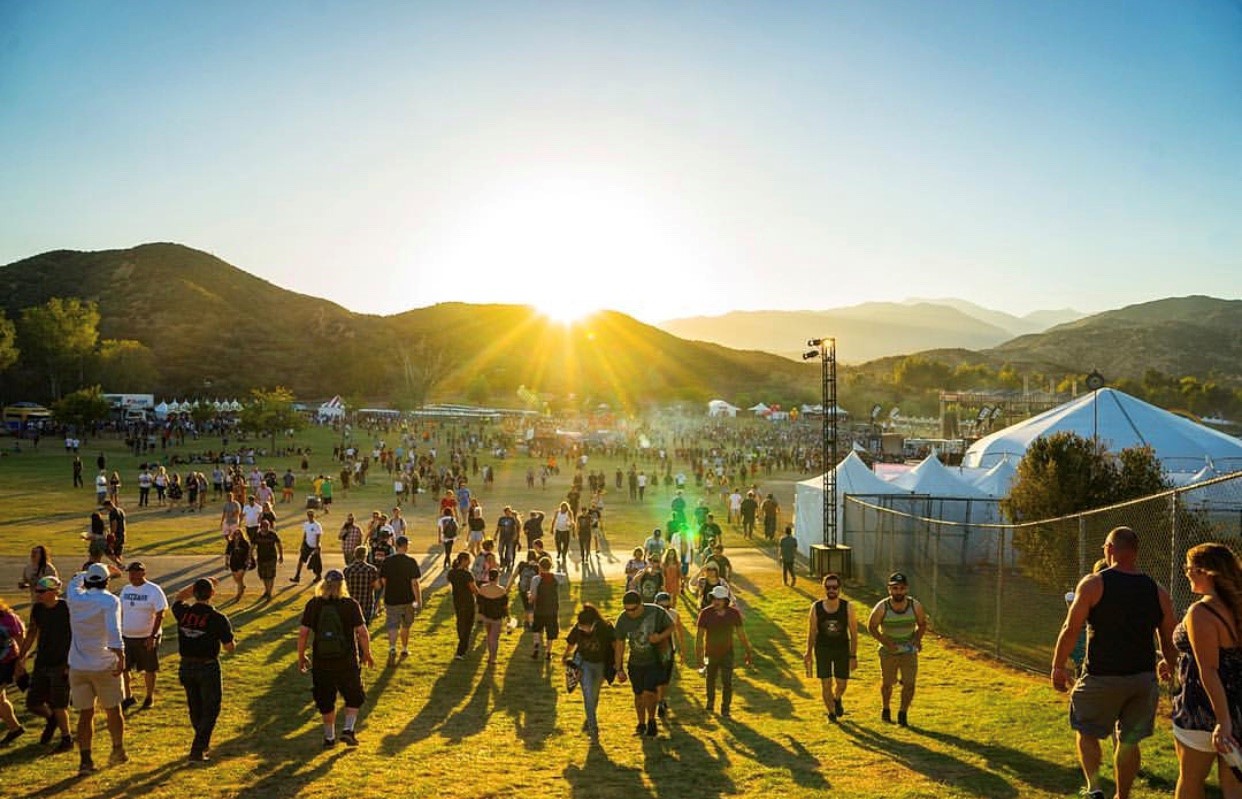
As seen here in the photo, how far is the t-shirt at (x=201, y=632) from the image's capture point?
714cm

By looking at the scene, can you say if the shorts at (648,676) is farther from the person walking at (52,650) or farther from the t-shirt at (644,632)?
the person walking at (52,650)

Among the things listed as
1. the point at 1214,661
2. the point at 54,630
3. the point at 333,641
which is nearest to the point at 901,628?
the point at 1214,661

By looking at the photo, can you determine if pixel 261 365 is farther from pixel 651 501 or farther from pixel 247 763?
pixel 247 763

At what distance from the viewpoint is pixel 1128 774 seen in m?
5.34

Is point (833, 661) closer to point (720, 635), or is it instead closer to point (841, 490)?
point (720, 635)

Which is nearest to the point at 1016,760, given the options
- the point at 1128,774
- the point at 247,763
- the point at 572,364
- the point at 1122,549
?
the point at 1128,774

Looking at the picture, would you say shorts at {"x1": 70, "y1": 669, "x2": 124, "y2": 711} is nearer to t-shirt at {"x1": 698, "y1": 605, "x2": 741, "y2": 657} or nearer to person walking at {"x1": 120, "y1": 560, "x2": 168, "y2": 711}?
person walking at {"x1": 120, "y1": 560, "x2": 168, "y2": 711}

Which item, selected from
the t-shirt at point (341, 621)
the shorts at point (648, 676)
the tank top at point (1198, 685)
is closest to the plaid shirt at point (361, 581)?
the t-shirt at point (341, 621)

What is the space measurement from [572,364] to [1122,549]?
6072 inches

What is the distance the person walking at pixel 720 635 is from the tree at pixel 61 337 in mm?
95129

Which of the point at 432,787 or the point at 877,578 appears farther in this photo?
the point at 877,578

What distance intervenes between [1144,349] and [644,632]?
538 ft

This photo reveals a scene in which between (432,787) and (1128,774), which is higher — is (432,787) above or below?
below

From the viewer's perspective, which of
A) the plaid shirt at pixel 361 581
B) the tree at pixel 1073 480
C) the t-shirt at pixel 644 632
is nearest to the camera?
the t-shirt at pixel 644 632
